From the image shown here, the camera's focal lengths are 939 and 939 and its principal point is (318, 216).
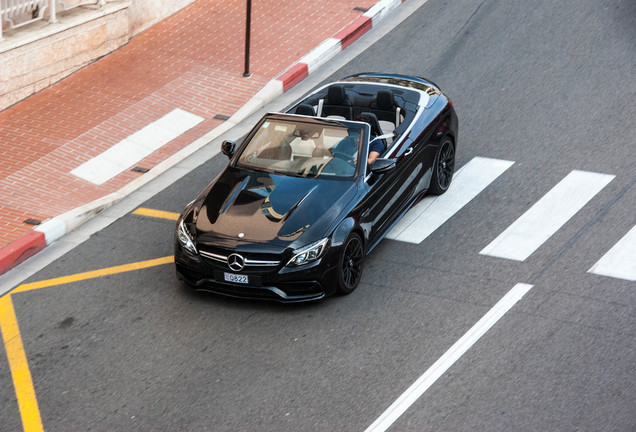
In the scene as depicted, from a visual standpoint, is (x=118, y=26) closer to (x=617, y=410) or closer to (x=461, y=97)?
(x=461, y=97)

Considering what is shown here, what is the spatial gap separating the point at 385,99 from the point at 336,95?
59cm

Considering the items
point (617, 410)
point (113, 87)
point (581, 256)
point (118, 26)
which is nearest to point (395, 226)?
point (581, 256)

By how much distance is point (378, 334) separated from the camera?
8711 mm

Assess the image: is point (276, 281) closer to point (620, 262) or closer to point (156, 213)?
point (156, 213)

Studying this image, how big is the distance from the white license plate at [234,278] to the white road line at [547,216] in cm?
281

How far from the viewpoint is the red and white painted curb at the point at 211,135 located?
10680 mm

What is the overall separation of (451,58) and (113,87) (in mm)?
5546

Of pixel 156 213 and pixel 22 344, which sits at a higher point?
pixel 22 344

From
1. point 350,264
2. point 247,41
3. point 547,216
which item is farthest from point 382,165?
point 247,41

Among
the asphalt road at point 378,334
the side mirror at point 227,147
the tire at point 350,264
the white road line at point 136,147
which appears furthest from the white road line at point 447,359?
the white road line at point 136,147

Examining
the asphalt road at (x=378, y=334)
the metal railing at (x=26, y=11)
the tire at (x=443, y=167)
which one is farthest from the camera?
the metal railing at (x=26, y=11)

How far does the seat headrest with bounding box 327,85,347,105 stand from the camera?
11.2 meters

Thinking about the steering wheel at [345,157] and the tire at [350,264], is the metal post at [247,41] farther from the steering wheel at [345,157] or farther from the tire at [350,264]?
the tire at [350,264]

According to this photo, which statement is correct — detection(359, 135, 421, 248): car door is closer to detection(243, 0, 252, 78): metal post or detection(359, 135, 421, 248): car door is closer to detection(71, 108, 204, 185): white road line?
detection(71, 108, 204, 185): white road line
